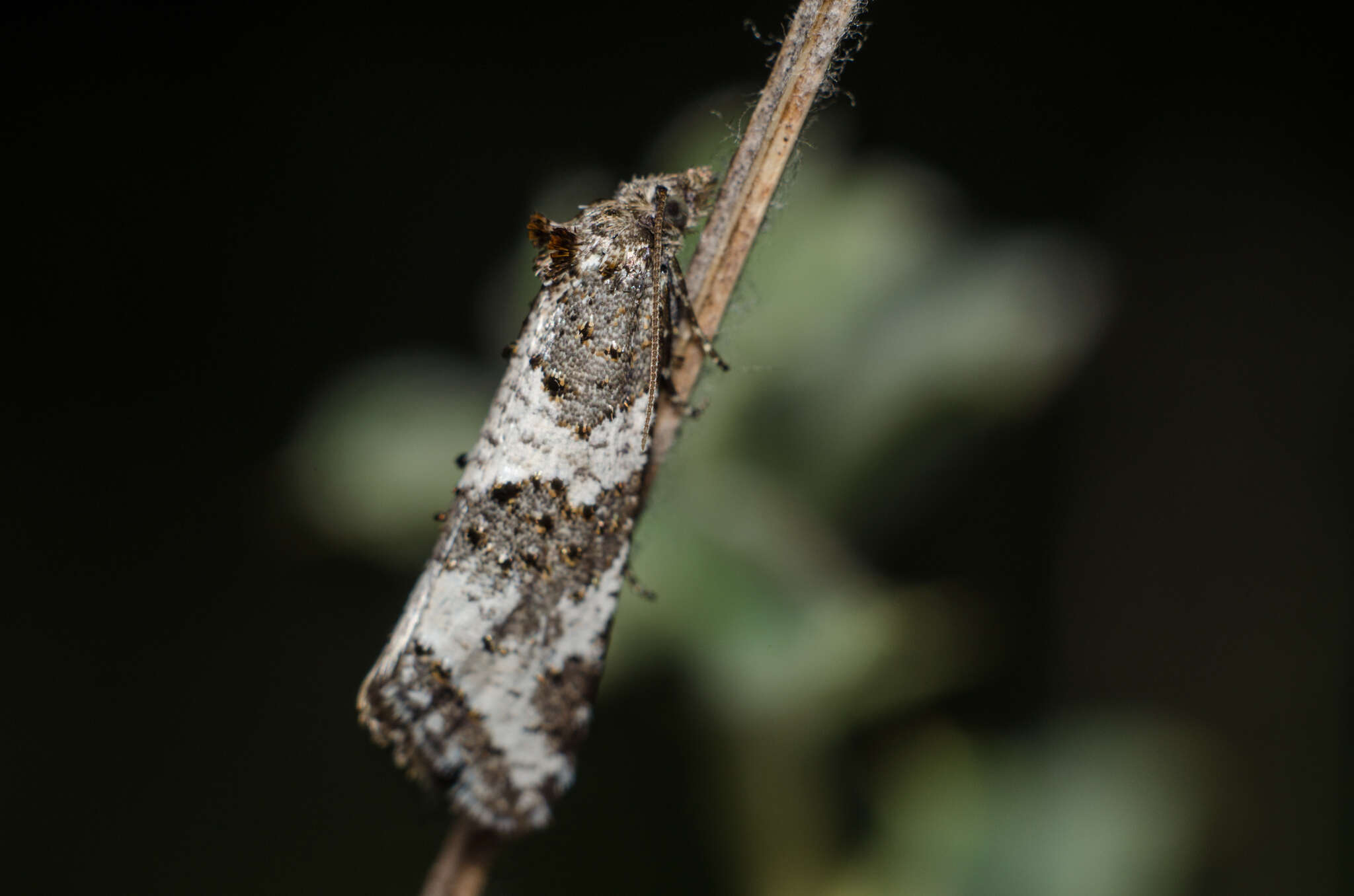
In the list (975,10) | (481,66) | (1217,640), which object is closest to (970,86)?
(975,10)

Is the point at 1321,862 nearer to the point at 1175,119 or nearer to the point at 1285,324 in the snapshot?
the point at 1285,324

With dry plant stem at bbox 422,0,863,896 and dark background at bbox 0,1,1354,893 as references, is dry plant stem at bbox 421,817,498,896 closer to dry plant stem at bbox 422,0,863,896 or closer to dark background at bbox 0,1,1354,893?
dry plant stem at bbox 422,0,863,896

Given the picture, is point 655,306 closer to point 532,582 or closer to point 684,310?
point 684,310

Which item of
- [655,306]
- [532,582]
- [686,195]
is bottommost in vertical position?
[532,582]

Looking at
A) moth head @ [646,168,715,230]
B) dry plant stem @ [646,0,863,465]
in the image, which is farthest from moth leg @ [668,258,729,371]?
moth head @ [646,168,715,230]

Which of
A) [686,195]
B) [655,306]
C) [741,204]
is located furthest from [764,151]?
[686,195]

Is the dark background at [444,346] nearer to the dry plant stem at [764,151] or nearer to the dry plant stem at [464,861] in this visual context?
the dry plant stem at [464,861]
